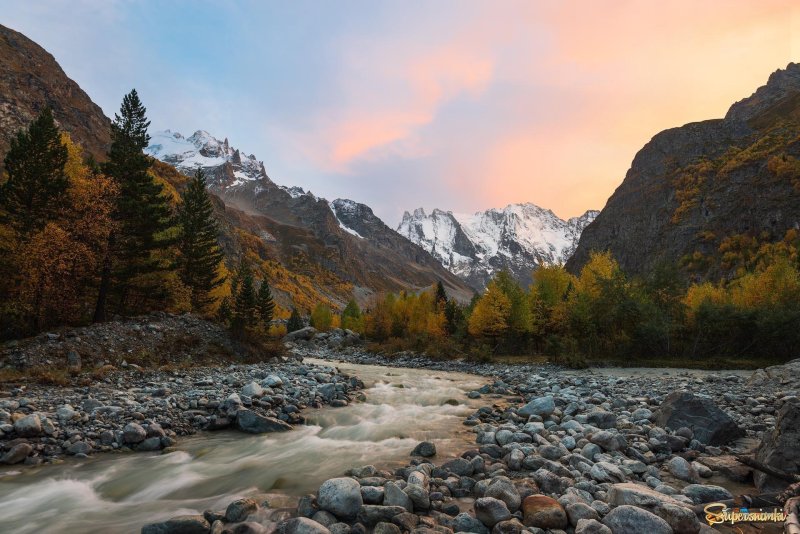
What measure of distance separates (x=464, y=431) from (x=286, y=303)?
162 meters

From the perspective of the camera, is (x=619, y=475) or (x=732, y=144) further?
(x=732, y=144)

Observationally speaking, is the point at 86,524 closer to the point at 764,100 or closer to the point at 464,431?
the point at 464,431

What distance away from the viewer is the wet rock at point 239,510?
6758 millimetres

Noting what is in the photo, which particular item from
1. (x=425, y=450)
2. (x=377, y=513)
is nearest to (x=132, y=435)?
(x=425, y=450)

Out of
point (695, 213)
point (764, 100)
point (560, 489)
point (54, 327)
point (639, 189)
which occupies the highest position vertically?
point (764, 100)

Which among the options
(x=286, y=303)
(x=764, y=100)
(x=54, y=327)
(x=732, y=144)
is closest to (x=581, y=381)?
(x=54, y=327)

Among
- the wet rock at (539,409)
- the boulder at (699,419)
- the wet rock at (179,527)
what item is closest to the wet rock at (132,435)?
the wet rock at (179,527)

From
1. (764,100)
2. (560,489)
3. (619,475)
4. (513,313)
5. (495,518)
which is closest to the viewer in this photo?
(495,518)

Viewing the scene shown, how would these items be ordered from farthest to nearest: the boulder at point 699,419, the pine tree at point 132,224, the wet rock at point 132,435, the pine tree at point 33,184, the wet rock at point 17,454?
1. the pine tree at point 132,224
2. the pine tree at point 33,184
3. the wet rock at point 132,435
4. the boulder at point 699,419
5. the wet rock at point 17,454

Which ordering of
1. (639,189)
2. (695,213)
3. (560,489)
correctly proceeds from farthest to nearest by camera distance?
(639,189)
(695,213)
(560,489)

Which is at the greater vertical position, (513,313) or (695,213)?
(695,213)

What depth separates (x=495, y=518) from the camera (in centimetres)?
629

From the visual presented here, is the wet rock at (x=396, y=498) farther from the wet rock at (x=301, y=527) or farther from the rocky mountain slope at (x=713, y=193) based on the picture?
the rocky mountain slope at (x=713, y=193)

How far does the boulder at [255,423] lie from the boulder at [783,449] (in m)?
13.1
